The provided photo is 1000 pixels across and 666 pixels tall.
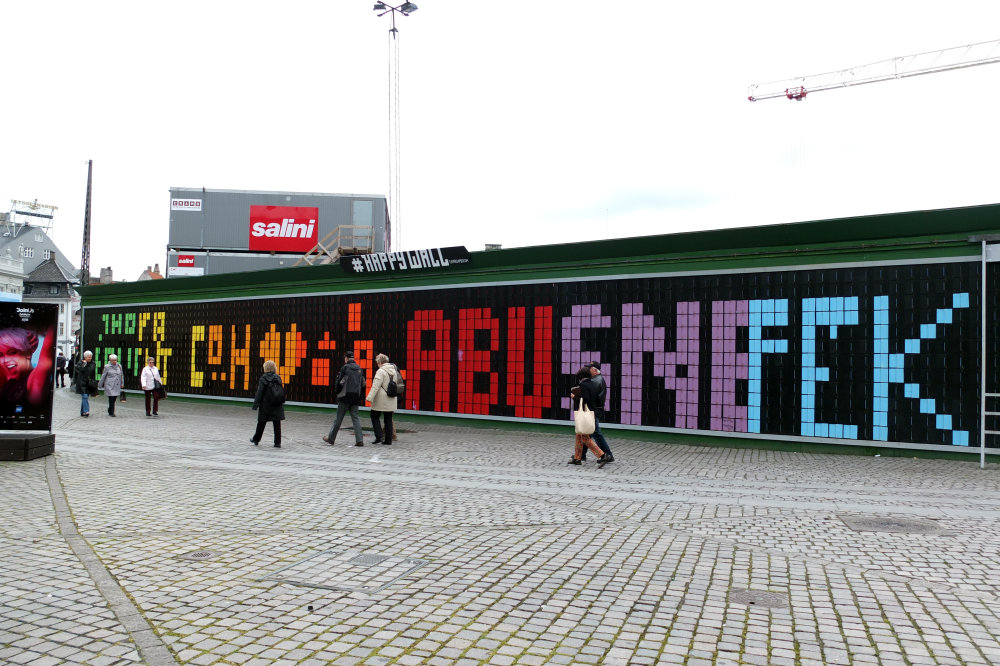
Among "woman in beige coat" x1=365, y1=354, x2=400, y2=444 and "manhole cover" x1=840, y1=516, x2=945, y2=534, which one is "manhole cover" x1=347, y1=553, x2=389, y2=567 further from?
"woman in beige coat" x1=365, y1=354, x2=400, y2=444

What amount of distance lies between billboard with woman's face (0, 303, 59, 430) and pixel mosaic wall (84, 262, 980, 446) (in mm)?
9158

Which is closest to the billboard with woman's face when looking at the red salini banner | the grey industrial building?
the grey industrial building

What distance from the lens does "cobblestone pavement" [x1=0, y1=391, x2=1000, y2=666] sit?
15.1ft

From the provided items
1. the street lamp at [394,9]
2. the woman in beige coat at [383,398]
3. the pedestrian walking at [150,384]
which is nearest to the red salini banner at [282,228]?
the street lamp at [394,9]

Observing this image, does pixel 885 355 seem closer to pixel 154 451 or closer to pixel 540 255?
pixel 540 255

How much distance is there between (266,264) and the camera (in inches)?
1702

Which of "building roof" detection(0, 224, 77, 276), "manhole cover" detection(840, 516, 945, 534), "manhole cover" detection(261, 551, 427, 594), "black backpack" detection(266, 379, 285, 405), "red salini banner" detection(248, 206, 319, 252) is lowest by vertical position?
"manhole cover" detection(261, 551, 427, 594)

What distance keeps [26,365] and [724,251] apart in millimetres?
12552

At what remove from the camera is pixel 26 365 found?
12352mm

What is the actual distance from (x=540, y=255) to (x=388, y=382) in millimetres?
5097

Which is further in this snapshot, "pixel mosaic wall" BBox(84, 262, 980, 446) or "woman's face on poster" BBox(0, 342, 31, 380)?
"pixel mosaic wall" BBox(84, 262, 980, 446)

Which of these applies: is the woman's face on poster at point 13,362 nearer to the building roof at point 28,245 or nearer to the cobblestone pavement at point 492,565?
the cobblestone pavement at point 492,565

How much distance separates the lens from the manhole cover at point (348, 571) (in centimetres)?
575

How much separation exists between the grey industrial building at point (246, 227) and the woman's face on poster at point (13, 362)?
30.5 metres
